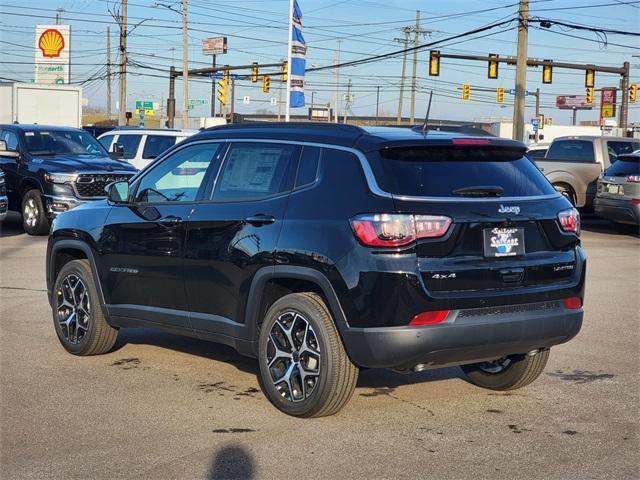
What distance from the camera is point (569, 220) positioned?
597 centimetres

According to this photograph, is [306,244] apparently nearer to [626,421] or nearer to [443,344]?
[443,344]

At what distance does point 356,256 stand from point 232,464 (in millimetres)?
1343

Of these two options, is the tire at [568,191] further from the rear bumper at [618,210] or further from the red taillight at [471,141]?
the red taillight at [471,141]

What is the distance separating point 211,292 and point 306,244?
1.01 meters

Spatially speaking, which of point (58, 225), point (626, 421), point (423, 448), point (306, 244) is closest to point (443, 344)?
point (423, 448)

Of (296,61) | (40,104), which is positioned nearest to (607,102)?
(40,104)

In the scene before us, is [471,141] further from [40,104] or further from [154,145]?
[40,104]

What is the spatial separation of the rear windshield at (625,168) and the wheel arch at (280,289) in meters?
14.0

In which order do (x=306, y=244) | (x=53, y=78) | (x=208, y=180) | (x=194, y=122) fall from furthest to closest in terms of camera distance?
(x=194, y=122), (x=53, y=78), (x=208, y=180), (x=306, y=244)

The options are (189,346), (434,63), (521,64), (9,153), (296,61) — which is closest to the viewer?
(189,346)

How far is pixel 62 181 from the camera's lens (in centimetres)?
1638

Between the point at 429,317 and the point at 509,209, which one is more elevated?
the point at 509,209

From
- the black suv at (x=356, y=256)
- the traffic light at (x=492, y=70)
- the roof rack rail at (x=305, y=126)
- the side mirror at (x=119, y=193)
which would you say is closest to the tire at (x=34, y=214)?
the side mirror at (x=119, y=193)

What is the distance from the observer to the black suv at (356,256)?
530cm
